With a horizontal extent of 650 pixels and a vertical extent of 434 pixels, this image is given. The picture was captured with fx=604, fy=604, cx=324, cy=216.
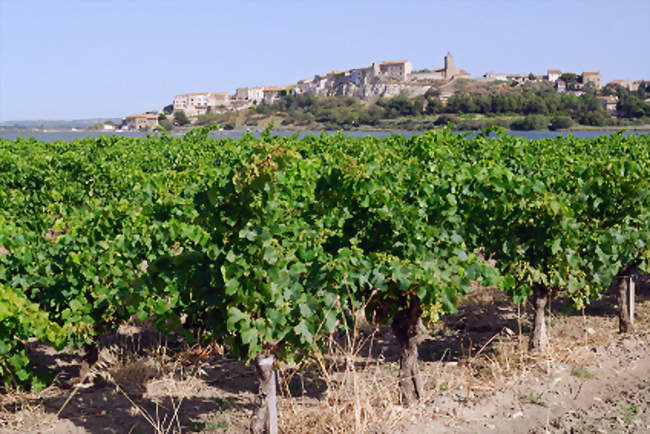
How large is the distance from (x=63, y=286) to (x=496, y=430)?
12.9 ft

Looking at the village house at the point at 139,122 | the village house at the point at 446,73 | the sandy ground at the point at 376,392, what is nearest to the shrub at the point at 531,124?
the sandy ground at the point at 376,392

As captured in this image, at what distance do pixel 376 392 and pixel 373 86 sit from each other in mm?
145024

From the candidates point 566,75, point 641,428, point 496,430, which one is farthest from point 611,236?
point 566,75

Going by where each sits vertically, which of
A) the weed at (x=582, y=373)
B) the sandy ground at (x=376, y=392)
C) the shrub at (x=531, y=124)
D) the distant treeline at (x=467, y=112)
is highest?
the distant treeline at (x=467, y=112)

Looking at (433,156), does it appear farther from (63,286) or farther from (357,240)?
(63,286)

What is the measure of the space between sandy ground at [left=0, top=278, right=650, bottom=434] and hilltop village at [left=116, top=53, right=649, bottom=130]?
109 metres

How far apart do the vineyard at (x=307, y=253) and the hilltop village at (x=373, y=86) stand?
110 meters

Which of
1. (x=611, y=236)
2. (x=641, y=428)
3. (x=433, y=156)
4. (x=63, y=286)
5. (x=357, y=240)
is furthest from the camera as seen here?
(x=433, y=156)

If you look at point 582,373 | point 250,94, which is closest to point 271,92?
point 250,94

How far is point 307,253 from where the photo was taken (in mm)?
4438

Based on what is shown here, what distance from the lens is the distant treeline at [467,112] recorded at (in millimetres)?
68188

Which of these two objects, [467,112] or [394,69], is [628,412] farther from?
[394,69]

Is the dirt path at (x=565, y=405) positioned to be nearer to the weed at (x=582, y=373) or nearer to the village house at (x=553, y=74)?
the weed at (x=582, y=373)

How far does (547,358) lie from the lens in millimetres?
5910
